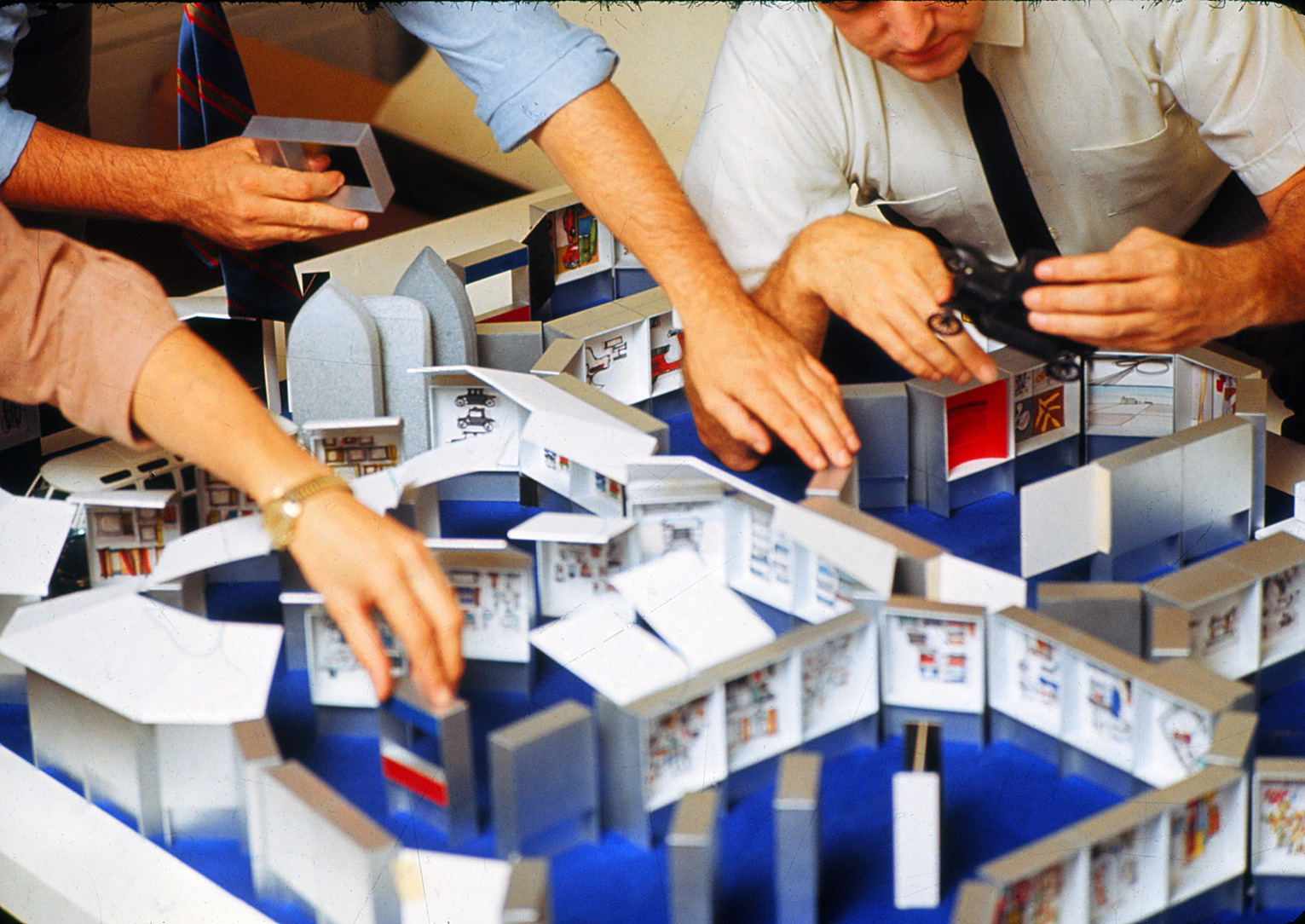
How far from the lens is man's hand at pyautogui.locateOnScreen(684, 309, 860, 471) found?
4.89 ft

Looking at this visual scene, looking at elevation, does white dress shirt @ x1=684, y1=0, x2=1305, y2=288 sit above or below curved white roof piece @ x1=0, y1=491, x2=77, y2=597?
above

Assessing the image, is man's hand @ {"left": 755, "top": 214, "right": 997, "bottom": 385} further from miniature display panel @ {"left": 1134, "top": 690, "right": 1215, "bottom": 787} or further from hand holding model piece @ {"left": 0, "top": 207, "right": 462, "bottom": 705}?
hand holding model piece @ {"left": 0, "top": 207, "right": 462, "bottom": 705}

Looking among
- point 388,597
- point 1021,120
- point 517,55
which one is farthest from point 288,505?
point 1021,120

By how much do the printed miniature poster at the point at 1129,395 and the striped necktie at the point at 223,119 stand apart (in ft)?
3.43

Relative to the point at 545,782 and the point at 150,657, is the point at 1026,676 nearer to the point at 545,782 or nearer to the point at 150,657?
the point at 545,782

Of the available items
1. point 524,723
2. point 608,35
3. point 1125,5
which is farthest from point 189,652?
point 608,35

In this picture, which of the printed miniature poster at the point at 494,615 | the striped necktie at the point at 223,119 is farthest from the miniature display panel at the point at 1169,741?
the striped necktie at the point at 223,119

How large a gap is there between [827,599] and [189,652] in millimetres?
606

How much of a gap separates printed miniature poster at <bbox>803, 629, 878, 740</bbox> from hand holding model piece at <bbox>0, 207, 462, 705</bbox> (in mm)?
348

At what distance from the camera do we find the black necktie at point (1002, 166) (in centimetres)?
180

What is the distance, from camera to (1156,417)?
1738 millimetres

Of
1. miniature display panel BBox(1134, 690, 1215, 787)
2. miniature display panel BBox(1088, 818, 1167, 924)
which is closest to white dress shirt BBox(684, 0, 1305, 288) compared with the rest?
→ miniature display panel BBox(1134, 690, 1215, 787)

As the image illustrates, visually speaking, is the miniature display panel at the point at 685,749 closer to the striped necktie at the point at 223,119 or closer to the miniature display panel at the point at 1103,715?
the miniature display panel at the point at 1103,715

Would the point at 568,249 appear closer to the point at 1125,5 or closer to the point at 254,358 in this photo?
the point at 254,358
